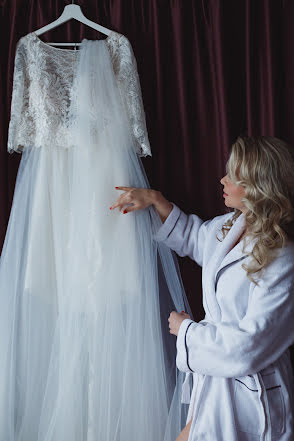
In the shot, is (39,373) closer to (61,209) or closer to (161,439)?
(161,439)

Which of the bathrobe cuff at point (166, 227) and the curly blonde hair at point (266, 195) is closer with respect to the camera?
the curly blonde hair at point (266, 195)

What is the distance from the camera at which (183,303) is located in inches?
70.0

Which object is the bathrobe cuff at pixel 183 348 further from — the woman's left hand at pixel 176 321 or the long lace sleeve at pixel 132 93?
the long lace sleeve at pixel 132 93

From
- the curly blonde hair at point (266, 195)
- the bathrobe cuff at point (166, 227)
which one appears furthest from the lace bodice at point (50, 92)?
the curly blonde hair at point (266, 195)

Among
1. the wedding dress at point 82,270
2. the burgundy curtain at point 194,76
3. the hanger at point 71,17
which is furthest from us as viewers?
the burgundy curtain at point 194,76

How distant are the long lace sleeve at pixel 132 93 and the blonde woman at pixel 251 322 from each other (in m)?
0.41

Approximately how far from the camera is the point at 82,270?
161 centimetres

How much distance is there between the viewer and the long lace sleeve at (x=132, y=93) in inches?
68.4

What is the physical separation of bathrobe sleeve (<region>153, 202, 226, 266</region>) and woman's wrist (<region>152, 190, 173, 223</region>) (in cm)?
2

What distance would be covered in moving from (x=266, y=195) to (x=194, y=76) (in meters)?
0.84

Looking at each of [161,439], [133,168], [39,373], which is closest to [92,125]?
[133,168]

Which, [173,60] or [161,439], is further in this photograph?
[173,60]

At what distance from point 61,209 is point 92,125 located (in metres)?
0.34

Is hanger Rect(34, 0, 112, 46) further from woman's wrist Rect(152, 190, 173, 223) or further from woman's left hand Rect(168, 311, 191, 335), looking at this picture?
woman's left hand Rect(168, 311, 191, 335)
